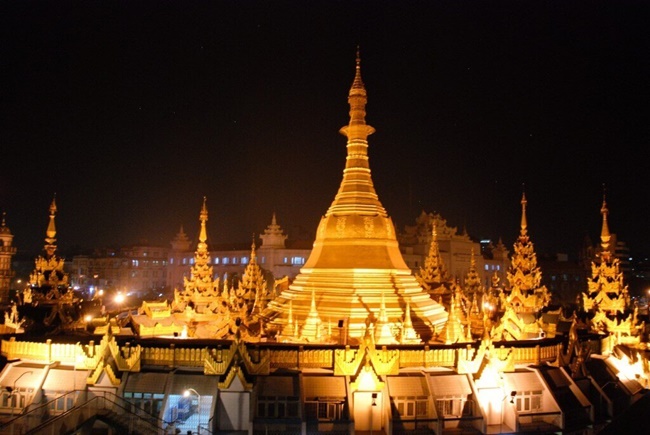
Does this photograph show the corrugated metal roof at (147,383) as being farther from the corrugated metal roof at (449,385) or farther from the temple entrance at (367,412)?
the corrugated metal roof at (449,385)

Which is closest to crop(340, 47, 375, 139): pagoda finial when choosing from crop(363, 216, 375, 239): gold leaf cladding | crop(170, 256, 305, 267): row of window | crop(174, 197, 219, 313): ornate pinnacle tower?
crop(363, 216, 375, 239): gold leaf cladding

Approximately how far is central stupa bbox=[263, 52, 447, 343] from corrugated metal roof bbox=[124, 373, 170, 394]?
187 inches

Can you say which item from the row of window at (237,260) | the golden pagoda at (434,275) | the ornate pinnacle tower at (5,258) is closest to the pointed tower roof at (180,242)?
the row of window at (237,260)

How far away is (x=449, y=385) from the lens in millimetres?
14602

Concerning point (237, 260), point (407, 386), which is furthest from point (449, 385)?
point (237, 260)

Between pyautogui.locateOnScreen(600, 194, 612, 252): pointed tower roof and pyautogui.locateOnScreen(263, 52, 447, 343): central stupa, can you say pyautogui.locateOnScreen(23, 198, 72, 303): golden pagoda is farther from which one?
pyautogui.locateOnScreen(600, 194, 612, 252): pointed tower roof

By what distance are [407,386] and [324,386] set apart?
2.39 meters

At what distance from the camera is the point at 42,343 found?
15.6m

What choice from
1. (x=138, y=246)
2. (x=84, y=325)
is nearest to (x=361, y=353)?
(x=84, y=325)

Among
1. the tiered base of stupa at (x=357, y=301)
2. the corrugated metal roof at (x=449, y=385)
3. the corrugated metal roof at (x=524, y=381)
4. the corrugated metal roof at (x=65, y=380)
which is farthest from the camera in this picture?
the tiered base of stupa at (x=357, y=301)

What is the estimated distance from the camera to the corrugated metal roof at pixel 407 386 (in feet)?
46.8

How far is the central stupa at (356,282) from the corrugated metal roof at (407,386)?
1876 mm

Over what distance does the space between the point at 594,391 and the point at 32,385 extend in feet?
57.8

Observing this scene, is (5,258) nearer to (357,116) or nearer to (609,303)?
(357,116)
